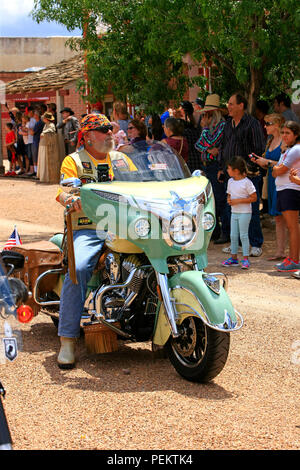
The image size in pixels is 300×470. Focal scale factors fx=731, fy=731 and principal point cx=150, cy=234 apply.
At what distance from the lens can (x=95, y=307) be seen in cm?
515

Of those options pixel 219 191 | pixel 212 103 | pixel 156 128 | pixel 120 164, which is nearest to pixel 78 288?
pixel 120 164

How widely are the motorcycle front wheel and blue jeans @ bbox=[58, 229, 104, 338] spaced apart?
2.39 ft

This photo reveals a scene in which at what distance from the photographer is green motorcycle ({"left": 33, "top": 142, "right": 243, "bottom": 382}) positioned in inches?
A: 185

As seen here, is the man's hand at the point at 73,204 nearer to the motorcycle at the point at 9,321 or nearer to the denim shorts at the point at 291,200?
the motorcycle at the point at 9,321

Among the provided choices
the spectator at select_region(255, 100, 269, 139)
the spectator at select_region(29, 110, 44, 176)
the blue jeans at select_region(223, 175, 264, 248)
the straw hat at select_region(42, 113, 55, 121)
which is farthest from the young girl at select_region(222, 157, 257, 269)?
the spectator at select_region(29, 110, 44, 176)

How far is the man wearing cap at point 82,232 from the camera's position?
529 cm

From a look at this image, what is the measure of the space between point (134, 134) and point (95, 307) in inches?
238

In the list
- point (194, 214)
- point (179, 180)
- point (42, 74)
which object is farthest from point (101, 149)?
point (42, 74)

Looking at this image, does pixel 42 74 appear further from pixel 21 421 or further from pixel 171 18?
pixel 21 421

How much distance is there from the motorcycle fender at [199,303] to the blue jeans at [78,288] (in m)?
0.68

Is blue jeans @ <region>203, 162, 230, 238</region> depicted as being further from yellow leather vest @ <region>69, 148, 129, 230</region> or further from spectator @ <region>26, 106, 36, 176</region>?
spectator @ <region>26, 106, 36, 176</region>

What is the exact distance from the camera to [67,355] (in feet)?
17.5

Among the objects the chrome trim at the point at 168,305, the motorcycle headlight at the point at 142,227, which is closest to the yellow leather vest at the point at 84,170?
the motorcycle headlight at the point at 142,227

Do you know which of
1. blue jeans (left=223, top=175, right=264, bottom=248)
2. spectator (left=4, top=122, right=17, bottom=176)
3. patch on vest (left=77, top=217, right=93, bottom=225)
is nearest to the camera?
patch on vest (left=77, top=217, right=93, bottom=225)
